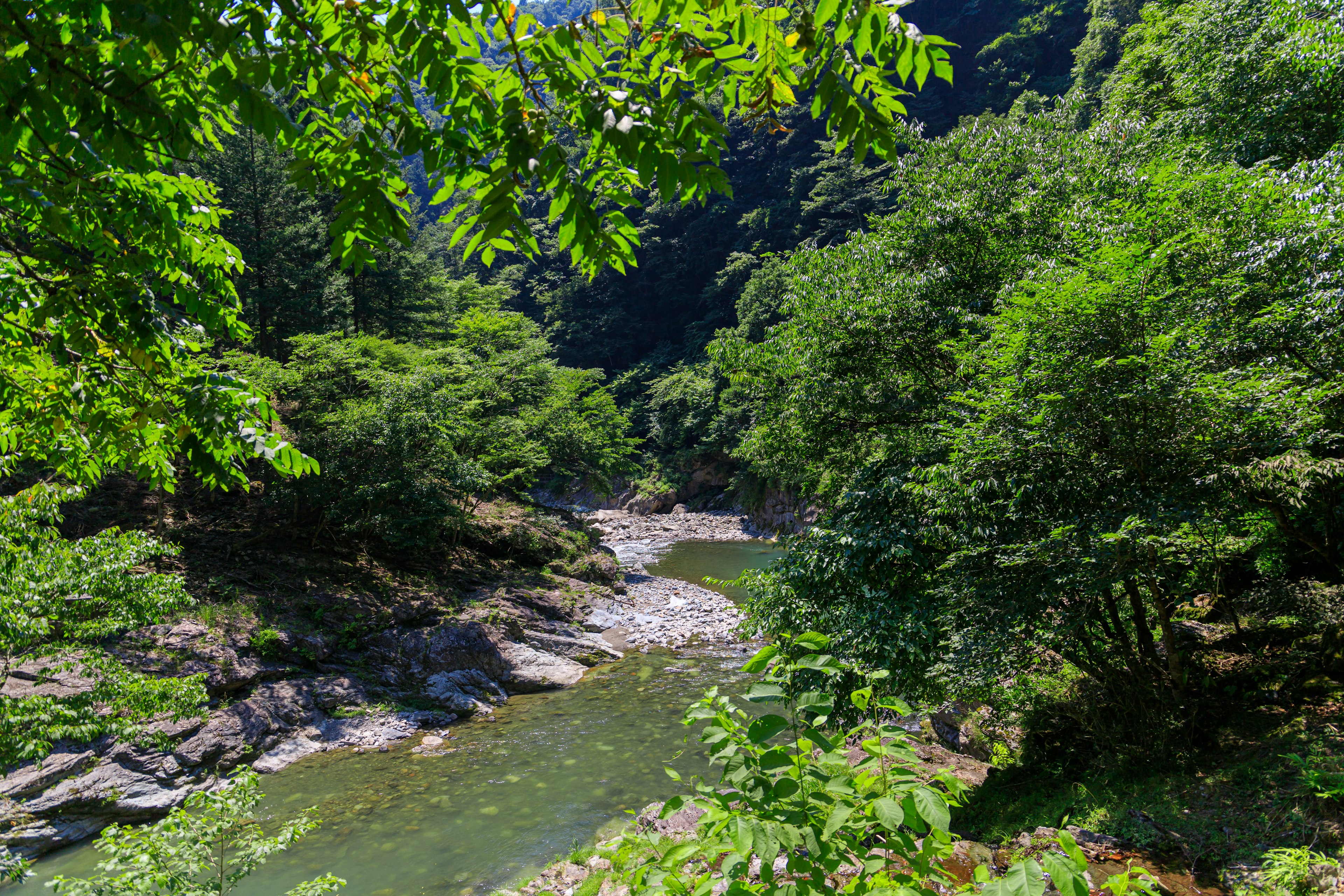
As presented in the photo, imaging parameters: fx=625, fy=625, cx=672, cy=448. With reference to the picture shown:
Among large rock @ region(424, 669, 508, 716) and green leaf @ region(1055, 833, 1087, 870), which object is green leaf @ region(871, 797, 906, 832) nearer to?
green leaf @ region(1055, 833, 1087, 870)

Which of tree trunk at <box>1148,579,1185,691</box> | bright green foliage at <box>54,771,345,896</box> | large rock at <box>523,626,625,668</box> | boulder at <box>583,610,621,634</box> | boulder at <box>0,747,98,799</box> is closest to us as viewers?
bright green foliage at <box>54,771,345,896</box>

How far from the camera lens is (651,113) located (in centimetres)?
166

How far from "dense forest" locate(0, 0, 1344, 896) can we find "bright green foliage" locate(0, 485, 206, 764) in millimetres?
44

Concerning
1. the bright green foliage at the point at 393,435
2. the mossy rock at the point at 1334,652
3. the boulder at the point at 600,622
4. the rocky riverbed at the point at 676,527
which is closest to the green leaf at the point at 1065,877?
the mossy rock at the point at 1334,652

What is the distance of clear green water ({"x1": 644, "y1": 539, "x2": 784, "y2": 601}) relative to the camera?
68.6 feet

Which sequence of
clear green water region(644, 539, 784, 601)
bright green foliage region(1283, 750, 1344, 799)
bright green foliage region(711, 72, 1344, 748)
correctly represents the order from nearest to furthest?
bright green foliage region(1283, 750, 1344, 799) → bright green foliage region(711, 72, 1344, 748) → clear green water region(644, 539, 784, 601)

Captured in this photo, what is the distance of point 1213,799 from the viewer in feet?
16.2

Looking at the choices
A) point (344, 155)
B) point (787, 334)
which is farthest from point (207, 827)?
point (787, 334)

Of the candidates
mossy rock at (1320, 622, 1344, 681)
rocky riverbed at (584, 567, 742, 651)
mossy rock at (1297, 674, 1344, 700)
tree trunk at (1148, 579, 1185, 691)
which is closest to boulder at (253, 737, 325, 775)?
rocky riverbed at (584, 567, 742, 651)

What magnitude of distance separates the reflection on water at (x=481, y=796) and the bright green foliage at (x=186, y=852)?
2658 millimetres

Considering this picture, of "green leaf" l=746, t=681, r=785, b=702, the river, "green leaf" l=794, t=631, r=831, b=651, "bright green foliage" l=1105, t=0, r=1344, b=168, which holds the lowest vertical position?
the river

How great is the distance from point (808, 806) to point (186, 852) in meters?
3.58

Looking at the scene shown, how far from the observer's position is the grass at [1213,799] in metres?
4.40

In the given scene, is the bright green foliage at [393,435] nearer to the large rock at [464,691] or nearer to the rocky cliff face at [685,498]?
Answer: the large rock at [464,691]
